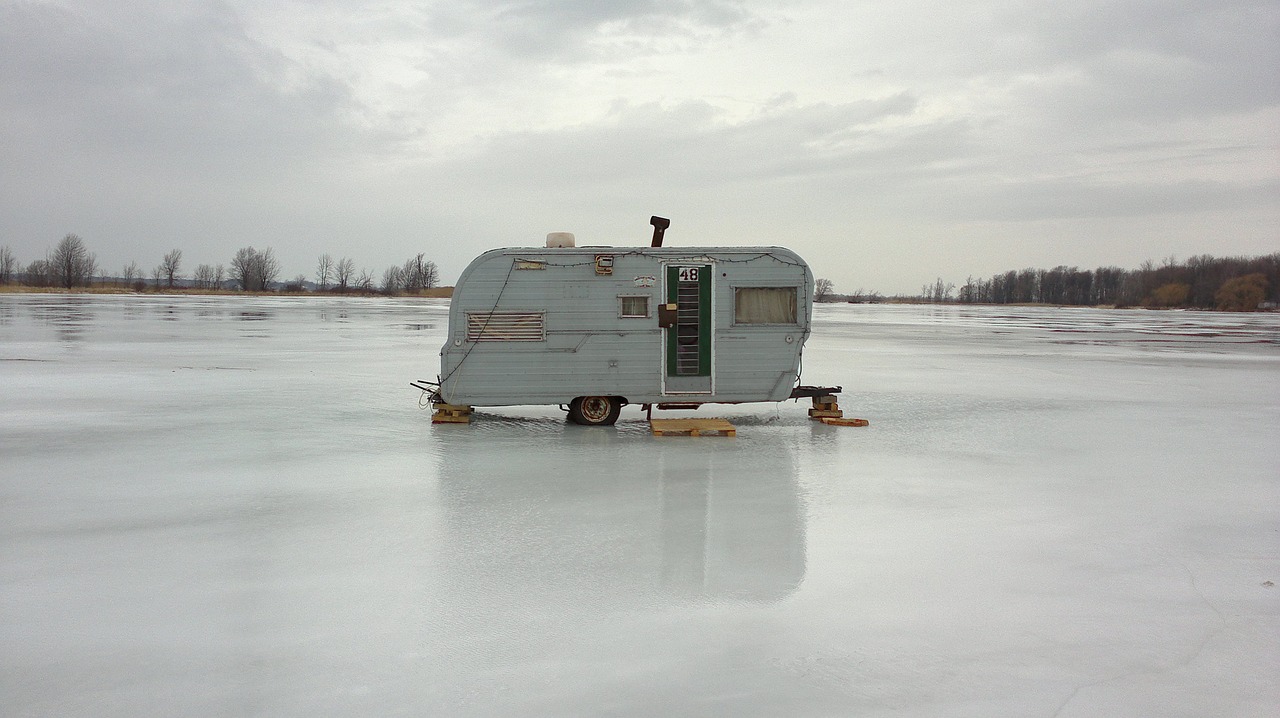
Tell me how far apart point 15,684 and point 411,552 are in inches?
108

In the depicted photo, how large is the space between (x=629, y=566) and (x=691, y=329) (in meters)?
8.04

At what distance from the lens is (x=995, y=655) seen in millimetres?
5062

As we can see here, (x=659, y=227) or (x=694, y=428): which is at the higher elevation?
(x=659, y=227)

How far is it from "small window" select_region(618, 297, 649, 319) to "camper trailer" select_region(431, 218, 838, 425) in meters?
0.02

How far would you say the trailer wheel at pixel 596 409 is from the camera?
1425 centimetres

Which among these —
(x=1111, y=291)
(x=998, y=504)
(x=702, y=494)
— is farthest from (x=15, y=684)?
(x=1111, y=291)

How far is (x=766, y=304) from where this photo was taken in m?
14.5

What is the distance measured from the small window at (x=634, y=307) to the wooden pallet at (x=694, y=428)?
1.80 meters

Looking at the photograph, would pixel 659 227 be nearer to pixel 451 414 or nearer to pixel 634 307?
pixel 634 307

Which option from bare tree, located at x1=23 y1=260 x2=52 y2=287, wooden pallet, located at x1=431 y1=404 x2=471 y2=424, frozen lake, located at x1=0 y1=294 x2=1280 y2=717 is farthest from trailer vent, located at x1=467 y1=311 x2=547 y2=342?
bare tree, located at x1=23 y1=260 x2=52 y2=287

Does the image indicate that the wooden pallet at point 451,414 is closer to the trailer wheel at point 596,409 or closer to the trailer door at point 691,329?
the trailer wheel at point 596,409

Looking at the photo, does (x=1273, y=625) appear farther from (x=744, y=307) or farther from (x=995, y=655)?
(x=744, y=307)

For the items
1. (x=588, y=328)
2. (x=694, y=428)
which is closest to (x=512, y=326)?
(x=588, y=328)

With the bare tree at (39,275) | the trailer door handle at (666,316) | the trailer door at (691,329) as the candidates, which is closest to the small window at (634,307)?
the trailer door handle at (666,316)
